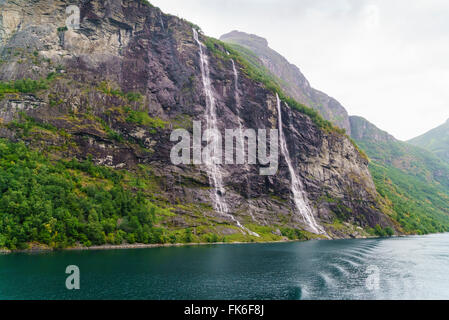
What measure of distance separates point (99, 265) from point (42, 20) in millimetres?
100002

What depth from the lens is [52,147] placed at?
290 feet

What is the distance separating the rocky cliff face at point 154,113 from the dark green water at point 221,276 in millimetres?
32877

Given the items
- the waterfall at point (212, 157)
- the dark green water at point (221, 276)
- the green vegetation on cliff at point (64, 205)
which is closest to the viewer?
the dark green water at point (221, 276)

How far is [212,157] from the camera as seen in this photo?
377 feet

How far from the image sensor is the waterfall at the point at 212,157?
104312 mm

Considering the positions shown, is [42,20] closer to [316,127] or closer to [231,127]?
[231,127]
